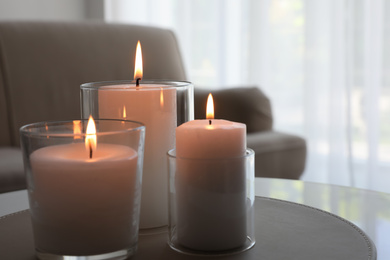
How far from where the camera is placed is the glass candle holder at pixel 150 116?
23.7 inches

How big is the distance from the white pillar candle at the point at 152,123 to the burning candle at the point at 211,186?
0.07 metres

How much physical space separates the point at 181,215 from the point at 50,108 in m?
1.44

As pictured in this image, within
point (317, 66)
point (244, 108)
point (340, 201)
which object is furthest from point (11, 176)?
point (317, 66)

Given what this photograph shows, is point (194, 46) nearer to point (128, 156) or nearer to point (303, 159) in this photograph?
point (303, 159)

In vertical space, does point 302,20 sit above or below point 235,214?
above

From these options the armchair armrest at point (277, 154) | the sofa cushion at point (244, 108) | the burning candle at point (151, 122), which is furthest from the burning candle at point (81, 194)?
the sofa cushion at point (244, 108)

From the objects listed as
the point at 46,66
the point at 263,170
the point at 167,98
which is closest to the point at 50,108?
the point at 46,66

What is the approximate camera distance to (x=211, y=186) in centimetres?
54

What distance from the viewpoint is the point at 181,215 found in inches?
21.8

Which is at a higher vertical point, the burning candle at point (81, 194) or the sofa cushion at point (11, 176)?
the burning candle at point (81, 194)

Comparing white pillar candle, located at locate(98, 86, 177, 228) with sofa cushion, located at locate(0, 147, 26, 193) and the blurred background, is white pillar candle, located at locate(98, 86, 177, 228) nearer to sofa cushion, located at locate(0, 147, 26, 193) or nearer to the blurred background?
sofa cushion, located at locate(0, 147, 26, 193)

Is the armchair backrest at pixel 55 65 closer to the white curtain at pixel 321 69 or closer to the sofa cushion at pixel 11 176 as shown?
the sofa cushion at pixel 11 176

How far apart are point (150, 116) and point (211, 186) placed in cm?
12

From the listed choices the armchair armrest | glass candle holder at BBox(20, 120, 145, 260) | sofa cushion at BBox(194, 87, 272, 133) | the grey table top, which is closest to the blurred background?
sofa cushion at BBox(194, 87, 272, 133)
